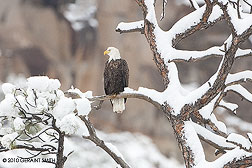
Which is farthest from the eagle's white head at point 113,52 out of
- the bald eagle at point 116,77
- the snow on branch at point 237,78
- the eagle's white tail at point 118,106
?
the snow on branch at point 237,78

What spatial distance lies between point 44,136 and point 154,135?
496 cm

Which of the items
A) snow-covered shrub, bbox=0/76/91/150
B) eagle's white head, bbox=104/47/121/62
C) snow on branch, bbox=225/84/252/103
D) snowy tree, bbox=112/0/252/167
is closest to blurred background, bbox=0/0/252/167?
eagle's white head, bbox=104/47/121/62

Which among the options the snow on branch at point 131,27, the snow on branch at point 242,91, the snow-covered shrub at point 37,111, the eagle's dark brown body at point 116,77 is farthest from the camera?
the eagle's dark brown body at point 116,77

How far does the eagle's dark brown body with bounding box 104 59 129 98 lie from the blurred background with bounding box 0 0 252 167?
4.13 meters

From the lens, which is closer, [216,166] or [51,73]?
[216,166]

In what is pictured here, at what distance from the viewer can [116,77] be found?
281 centimetres

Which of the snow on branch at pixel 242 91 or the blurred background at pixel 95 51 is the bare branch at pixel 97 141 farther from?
the blurred background at pixel 95 51

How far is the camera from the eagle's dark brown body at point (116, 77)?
9.25ft

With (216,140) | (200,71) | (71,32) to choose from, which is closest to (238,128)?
(200,71)

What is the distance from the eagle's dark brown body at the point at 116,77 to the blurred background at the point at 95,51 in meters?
4.13

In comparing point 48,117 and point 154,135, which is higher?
point 154,135

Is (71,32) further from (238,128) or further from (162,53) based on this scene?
(162,53)

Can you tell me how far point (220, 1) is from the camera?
2.00 metres

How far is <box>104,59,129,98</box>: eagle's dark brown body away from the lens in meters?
2.82
